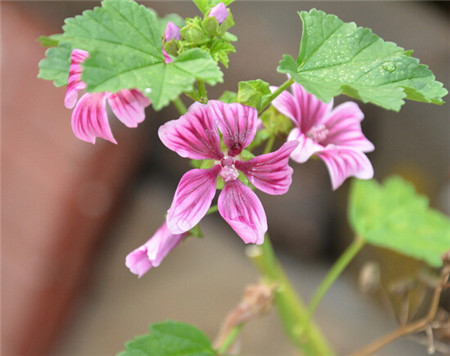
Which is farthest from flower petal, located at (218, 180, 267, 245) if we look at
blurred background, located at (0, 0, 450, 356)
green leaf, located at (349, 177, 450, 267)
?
blurred background, located at (0, 0, 450, 356)

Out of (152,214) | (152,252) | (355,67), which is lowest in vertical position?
(152,214)

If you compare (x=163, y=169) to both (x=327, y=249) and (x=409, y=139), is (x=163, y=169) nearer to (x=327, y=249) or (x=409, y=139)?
(x=327, y=249)

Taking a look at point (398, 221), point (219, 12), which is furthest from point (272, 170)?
point (398, 221)

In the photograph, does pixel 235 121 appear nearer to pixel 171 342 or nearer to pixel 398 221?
pixel 171 342

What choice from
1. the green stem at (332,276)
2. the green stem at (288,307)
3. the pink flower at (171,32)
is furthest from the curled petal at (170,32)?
the green stem at (332,276)

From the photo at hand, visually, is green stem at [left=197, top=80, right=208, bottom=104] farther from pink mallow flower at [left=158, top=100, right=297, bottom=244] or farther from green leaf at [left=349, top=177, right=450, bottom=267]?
green leaf at [left=349, top=177, right=450, bottom=267]

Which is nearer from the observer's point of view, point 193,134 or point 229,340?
point 193,134

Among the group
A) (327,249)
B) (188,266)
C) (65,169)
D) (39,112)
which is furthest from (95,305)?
(327,249)
